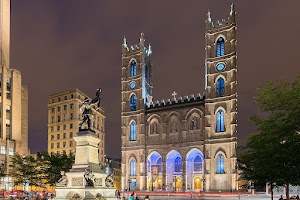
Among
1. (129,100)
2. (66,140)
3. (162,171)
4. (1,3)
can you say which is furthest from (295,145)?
(66,140)

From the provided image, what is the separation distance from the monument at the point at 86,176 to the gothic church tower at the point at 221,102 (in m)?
43.9

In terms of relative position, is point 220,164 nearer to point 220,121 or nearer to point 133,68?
point 220,121

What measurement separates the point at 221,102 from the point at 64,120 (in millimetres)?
50463

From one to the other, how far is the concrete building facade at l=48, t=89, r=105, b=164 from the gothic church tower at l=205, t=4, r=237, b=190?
40.4m

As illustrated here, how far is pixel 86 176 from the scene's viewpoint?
17250 mm

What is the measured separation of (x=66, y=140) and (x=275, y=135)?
79748 millimetres

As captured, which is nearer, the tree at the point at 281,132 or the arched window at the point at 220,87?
the tree at the point at 281,132

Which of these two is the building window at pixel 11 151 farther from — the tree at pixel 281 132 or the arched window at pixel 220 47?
the tree at pixel 281 132

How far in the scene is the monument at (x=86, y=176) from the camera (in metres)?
17.2

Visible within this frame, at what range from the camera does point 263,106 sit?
19438mm

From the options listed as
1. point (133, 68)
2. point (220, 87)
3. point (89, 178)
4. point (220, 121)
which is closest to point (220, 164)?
point (220, 121)

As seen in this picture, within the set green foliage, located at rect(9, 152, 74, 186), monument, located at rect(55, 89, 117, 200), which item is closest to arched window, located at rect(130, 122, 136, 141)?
green foliage, located at rect(9, 152, 74, 186)

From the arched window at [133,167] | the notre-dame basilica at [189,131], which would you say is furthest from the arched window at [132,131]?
the arched window at [133,167]

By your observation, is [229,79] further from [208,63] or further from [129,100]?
[129,100]
